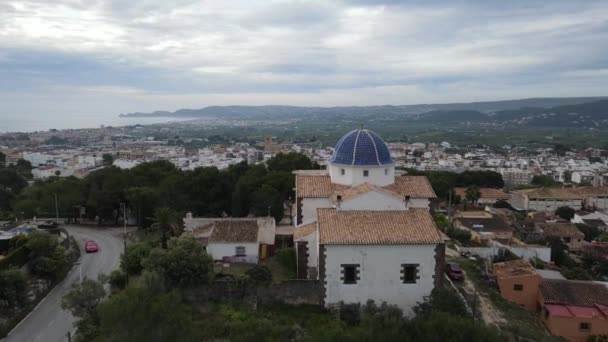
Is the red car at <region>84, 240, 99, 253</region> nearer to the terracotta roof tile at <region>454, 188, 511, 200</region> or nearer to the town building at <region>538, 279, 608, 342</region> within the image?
the town building at <region>538, 279, 608, 342</region>

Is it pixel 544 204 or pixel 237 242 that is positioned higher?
pixel 237 242

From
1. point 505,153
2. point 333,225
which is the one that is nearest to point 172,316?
point 333,225

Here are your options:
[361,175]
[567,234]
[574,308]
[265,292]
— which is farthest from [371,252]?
[567,234]

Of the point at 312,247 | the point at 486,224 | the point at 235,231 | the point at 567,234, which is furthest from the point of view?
the point at 567,234

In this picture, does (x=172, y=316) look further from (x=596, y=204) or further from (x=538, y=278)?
(x=596, y=204)

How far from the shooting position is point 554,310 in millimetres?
24719

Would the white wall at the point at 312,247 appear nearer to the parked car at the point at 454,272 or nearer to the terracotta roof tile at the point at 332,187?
the terracotta roof tile at the point at 332,187

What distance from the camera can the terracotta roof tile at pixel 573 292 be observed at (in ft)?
83.3

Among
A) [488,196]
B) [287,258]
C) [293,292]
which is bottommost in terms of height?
[488,196]

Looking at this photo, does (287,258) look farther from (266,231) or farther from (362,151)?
(362,151)

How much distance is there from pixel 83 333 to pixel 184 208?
66.8 feet

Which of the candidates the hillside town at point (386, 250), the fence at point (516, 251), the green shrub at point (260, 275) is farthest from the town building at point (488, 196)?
the green shrub at point (260, 275)

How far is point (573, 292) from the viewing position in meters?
26.1

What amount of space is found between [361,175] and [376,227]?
20.0 feet
